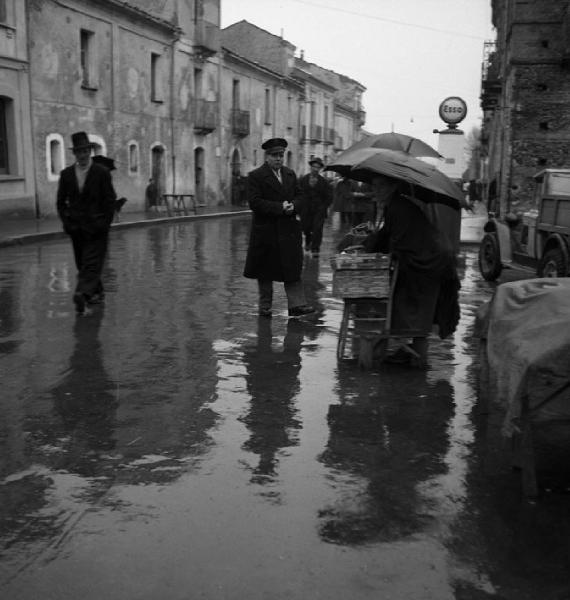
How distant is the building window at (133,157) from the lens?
30422 millimetres

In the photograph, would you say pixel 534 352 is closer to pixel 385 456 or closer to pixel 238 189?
pixel 385 456

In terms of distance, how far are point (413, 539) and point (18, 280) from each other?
9.06m

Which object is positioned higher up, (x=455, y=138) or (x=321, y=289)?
(x=455, y=138)

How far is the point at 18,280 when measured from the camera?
11.3 m

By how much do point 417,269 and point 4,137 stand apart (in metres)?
19.7

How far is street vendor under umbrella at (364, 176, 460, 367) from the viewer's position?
6035 mm

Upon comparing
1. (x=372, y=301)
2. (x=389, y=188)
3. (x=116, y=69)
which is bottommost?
(x=372, y=301)

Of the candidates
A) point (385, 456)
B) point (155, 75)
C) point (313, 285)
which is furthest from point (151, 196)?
point (385, 456)

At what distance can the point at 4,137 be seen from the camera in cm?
2311

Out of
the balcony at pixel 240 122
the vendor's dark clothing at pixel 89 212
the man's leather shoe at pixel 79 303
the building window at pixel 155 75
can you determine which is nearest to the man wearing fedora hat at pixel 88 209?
the vendor's dark clothing at pixel 89 212

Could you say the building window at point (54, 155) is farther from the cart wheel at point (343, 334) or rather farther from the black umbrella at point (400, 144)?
the cart wheel at point (343, 334)

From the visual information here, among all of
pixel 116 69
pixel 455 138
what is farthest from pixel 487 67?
pixel 455 138

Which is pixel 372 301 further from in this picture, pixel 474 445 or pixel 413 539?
pixel 413 539

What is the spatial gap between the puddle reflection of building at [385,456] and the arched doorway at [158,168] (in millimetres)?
27681
